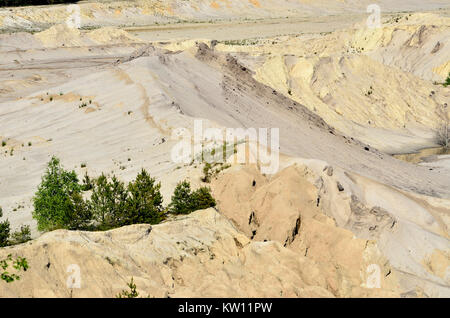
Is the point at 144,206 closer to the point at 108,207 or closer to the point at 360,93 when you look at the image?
the point at 108,207

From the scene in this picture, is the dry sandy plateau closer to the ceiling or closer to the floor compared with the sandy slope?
closer to the floor

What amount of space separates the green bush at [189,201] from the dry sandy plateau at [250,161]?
2.04 feet

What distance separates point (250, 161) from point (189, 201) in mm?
3712

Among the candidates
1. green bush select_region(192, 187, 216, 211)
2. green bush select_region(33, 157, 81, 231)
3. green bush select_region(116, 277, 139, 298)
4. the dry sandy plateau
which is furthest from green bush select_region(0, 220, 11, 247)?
green bush select_region(192, 187, 216, 211)

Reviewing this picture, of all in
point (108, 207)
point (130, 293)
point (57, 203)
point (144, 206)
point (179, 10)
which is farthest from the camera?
point (179, 10)

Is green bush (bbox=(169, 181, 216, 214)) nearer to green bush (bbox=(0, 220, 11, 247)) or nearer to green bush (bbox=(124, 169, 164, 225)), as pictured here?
green bush (bbox=(124, 169, 164, 225))

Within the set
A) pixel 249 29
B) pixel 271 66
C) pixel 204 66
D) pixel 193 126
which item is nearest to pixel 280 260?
pixel 193 126

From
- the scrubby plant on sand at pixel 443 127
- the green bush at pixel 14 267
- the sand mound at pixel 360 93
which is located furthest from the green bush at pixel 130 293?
the scrubby plant on sand at pixel 443 127

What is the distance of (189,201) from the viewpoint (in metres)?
20.5

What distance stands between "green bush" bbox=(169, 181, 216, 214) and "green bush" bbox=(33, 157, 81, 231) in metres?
3.54

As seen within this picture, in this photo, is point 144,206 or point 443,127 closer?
point 144,206

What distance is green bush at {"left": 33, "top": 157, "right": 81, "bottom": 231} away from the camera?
19.9 meters

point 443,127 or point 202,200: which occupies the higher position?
point 202,200

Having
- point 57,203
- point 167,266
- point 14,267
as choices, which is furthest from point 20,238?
point 167,266
